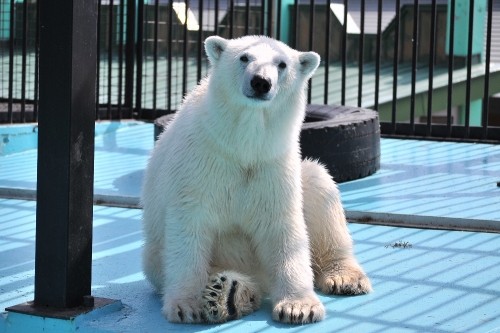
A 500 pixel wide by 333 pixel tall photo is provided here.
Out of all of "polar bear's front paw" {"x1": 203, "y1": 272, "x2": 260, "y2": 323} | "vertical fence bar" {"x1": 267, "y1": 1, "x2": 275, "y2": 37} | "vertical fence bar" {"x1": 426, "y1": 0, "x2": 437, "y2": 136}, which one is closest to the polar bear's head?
"polar bear's front paw" {"x1": 203, "y1": 272, "x2": 260, "y2": 323}

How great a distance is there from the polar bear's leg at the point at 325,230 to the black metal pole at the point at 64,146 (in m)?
0.82

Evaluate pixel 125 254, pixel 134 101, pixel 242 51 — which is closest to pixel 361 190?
pixel 125 254

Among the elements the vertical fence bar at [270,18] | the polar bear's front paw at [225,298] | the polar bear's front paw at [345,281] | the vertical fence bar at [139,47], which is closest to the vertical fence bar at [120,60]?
the vertical fence bar at [139,47]

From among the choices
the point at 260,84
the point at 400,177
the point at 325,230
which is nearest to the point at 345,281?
the point at 325,230

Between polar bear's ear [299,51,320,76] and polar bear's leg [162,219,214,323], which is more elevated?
polar bear's ear [299,51,320,76]

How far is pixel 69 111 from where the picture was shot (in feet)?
8.86

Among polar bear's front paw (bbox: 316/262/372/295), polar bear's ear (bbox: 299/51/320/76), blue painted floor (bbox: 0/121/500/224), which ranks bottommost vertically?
polar bear's front paw (bbox: 316/262/372/295)

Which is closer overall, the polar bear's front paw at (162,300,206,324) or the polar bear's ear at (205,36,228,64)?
the polar bear's front paw at (162,300,206,324)

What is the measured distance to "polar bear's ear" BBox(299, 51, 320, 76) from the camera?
3084 millimetres

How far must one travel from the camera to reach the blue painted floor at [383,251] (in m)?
2.82

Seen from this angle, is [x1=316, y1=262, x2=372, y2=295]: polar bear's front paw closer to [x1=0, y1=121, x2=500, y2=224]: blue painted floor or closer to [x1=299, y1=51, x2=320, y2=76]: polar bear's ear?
[x1=299, y1=51, x2=320, y2=76]: polar bear's ear

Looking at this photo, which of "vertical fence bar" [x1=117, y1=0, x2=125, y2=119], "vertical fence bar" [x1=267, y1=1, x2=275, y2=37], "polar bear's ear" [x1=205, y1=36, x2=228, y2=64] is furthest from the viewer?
"vertical fence bar" [x1=117, y1=0, x2=125, y2=119]

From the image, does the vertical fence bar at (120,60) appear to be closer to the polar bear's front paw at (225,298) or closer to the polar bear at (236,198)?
the polar bear at (236,198)

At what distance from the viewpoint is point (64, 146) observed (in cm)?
272
